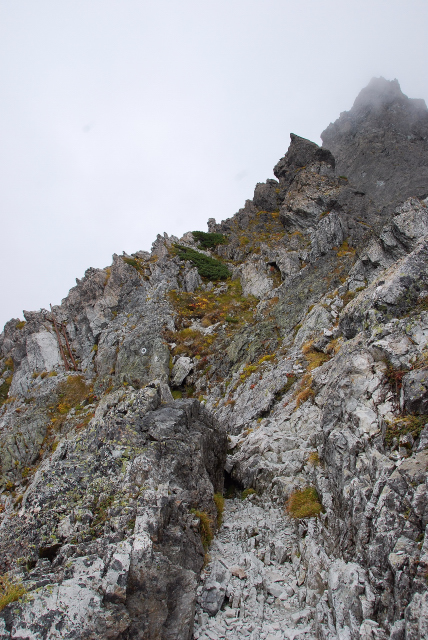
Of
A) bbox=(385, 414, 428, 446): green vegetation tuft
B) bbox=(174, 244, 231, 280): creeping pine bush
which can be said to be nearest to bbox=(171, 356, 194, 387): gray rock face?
bbox=(174, 244, 231, 280): creeping pine bush

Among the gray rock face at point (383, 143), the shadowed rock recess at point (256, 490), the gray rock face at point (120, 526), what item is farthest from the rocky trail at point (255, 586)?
the gray rock face at point (383, 143)

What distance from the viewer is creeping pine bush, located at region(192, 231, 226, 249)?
53.1 meters

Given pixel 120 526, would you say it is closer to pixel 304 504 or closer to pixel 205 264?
pixel 304 504

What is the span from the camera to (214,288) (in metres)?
40.1

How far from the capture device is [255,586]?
7.77 metres

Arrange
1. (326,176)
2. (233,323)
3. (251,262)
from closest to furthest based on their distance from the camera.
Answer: (233,323), (251,262), (326,176)

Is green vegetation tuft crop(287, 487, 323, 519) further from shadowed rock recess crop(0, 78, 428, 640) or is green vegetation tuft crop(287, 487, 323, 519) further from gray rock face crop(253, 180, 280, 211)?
gray rock face crop(253, 180, 280, 211)

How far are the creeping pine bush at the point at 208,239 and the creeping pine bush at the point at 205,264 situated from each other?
17.7 feet

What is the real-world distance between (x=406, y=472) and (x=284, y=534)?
16.0 ft

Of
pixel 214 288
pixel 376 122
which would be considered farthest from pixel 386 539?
pixel 376 122

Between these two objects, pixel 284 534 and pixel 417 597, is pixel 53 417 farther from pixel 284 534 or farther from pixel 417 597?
pixel 417 597

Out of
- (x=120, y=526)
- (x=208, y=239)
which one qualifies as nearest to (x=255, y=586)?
(x=120, y=526)

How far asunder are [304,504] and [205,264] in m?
37.1

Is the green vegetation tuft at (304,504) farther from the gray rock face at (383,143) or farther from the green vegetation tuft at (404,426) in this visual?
the gray rock face at (383,143)
